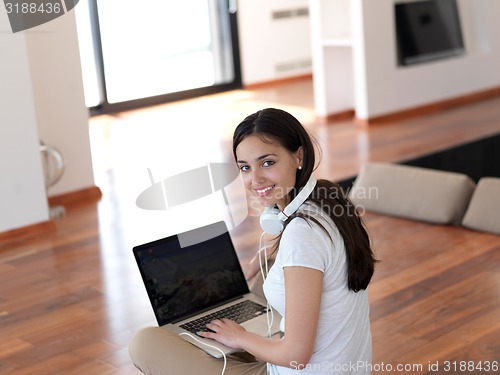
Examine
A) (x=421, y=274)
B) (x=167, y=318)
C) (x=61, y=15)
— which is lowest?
(x=421, y=274)

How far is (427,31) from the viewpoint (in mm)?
7895

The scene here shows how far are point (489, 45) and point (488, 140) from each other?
7.12 feet

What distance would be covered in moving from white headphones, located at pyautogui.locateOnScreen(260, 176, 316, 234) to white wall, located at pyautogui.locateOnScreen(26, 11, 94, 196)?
140 inches

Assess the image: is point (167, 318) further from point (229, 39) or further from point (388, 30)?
point (229, 39)

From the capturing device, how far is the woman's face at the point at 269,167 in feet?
6.76

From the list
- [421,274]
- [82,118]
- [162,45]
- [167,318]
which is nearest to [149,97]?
[162,45]

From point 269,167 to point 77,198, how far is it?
373 centimetres

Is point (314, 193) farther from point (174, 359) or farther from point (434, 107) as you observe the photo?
point (434, 107)

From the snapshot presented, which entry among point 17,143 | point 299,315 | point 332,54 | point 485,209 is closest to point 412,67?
point 332,54

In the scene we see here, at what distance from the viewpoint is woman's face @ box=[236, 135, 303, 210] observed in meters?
2.06

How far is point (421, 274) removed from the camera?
3.89 metres

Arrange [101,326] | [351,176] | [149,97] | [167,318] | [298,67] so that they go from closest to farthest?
1. [167,318]
2. [101,326]
3. [351,176]
4. [149,97]
5. [298,67]

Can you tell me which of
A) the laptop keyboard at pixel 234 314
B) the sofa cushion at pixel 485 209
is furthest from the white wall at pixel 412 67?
the laptop keyboard at pixel 234 314

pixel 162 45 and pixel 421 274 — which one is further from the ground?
pixel 162 45
